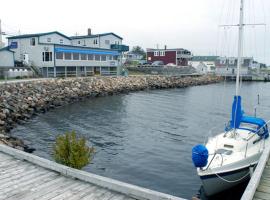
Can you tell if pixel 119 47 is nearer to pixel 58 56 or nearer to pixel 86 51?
pixel 86 51

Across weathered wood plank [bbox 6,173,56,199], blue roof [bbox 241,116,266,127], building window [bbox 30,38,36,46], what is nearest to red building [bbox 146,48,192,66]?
building window [bbox 30,38,36,46]

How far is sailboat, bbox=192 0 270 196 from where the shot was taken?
1278 centimetres

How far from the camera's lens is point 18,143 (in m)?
19.7

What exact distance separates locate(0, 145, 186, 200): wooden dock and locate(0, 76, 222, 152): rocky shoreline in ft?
26.5

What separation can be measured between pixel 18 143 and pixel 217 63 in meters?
105

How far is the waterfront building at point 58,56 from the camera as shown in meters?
51.1

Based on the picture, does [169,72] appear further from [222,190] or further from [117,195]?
[117,195]

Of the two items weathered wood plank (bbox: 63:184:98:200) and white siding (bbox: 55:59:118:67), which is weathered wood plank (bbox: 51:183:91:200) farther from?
white siding (bbox: 55:59:118:67)

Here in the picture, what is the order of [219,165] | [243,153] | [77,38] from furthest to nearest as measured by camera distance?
[77,38] < [243,153] < [219,165]

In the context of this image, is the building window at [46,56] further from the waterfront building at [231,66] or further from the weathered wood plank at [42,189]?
the waterfront building at [231,66]

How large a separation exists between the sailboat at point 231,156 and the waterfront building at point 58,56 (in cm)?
4038

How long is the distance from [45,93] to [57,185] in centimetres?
3187

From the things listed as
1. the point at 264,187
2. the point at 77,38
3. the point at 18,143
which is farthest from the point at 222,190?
the point at 77,38

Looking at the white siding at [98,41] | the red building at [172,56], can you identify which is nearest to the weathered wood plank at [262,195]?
the white siding at [98,41]
